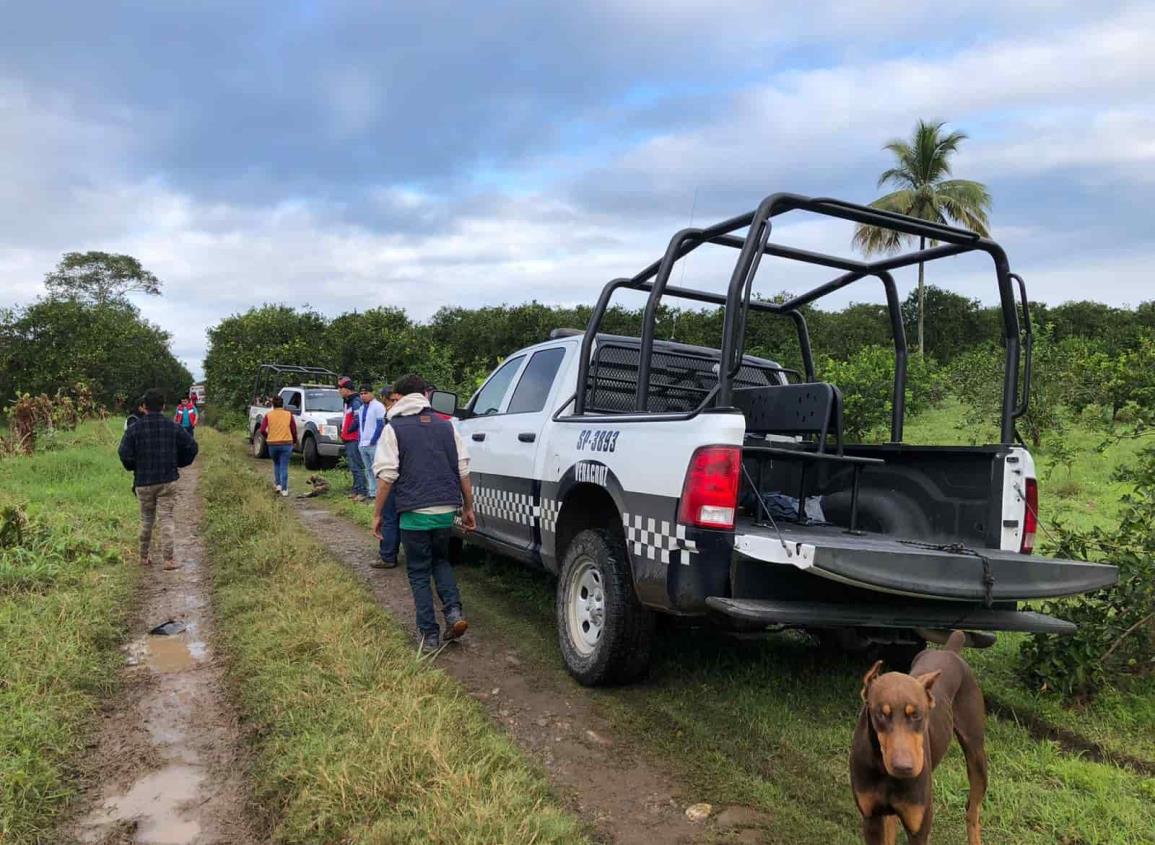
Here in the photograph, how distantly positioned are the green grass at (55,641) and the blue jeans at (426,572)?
169 cm

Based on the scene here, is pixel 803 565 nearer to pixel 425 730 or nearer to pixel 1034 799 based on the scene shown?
pixel 1034 799

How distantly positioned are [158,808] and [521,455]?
9.77 feet

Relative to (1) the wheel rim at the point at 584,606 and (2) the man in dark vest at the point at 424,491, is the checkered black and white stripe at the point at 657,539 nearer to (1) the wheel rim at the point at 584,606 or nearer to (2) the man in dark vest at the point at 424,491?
(1) the wheel rim at the point at 584,606

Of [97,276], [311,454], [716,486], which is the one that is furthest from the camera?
[97,276]

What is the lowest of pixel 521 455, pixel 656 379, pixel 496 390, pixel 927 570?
pixel 927 570

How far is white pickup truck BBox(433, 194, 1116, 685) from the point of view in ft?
11.4

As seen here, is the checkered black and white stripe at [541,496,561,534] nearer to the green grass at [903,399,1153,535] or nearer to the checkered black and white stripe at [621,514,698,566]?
the checkered black and white stripe at [621,514,698,566]

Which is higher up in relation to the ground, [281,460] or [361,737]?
[281,460]

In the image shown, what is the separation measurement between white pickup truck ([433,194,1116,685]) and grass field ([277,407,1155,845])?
37 centimetres

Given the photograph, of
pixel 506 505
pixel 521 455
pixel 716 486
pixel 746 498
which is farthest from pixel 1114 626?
pixel 506 505

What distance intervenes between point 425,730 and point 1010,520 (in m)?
2.95

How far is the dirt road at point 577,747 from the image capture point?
3035mm

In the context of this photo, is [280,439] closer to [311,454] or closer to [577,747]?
[311,454]

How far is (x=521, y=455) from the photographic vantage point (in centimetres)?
554
